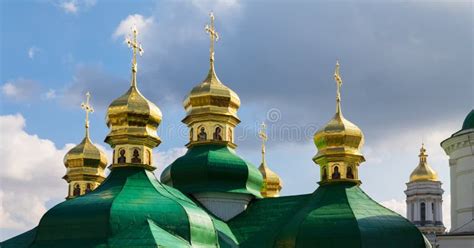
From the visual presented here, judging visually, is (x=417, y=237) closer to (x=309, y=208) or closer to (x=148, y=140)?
(x=309, y=208)

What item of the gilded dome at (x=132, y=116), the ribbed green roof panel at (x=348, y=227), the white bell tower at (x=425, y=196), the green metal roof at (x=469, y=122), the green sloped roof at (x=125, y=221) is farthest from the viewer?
the white bell tower at (x=425, y=196)

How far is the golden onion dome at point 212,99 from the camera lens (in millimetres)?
34500

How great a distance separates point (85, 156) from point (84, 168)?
1.56ft

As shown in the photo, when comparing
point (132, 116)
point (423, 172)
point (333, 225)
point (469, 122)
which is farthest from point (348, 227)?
point (423, 172)

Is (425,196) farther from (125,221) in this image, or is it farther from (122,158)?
(125,221)

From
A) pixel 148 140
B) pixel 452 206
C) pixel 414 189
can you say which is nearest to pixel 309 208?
pixel 148 140

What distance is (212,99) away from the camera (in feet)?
113

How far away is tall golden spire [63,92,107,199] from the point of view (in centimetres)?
4006

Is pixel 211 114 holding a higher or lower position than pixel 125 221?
higher

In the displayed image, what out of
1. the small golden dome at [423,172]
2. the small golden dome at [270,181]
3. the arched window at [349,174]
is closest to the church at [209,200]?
the arched window at [349,174]

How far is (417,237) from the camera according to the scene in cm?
2909

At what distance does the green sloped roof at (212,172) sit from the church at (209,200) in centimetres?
3

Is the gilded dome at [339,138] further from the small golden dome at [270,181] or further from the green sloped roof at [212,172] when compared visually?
the small golden dome at [270,181]

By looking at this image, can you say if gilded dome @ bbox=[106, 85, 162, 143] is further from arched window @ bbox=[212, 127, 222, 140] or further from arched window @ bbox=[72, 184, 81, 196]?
arched window @ bbox=[72, 184, 81, 196]
